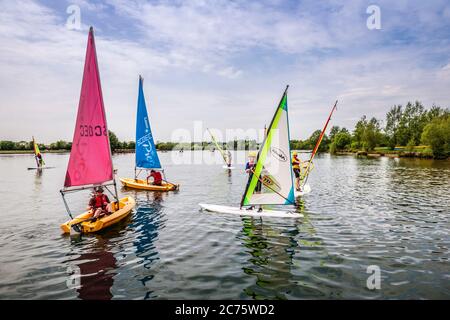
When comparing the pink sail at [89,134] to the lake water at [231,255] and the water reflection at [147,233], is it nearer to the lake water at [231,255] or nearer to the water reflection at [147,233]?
the lake water at [231,255]

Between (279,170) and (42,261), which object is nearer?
(42,261)

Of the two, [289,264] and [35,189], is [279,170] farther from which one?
[35,189]

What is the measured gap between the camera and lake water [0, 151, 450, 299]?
9.05 metres

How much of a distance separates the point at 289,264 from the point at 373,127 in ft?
471

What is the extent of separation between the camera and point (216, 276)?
997cm

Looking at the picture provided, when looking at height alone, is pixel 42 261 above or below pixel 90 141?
below

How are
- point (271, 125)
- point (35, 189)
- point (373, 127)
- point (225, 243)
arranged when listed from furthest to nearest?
point (373, 127) < point (35, 189) < point (271, 125) < point (225, 243)

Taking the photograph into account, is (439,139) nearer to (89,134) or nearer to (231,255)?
(231,255)

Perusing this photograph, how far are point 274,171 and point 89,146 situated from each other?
32.4ft

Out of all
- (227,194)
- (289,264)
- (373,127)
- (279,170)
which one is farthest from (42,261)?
(373,127)

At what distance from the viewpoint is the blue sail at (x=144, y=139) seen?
29.4 m

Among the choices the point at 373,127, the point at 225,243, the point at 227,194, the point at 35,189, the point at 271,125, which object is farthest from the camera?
the point at 373,127

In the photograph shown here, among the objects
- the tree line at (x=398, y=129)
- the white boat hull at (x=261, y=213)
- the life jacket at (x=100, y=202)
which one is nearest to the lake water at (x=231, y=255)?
the white boat hull at (x=261, y=213)

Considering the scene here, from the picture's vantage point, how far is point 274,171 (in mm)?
15352
